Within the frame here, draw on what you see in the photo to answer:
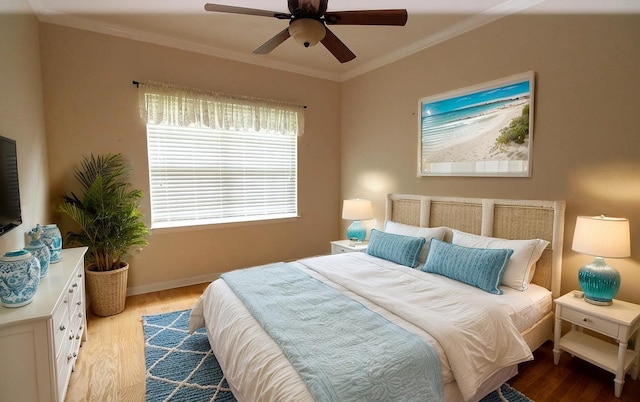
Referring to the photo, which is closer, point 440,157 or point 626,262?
point 626,262

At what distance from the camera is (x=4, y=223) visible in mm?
1798

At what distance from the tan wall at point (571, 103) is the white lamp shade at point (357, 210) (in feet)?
2.59

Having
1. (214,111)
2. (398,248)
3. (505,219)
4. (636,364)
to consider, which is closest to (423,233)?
(398,248)

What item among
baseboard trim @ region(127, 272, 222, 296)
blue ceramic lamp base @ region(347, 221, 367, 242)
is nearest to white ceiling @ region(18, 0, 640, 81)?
blue ceramic lamp base @ region(347, 221, 367, 242)

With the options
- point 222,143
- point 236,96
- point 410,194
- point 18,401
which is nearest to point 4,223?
point 18,401

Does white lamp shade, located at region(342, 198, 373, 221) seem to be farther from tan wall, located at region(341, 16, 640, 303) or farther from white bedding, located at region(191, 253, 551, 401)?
white bedding, located at region(191, 253, 551, 401)

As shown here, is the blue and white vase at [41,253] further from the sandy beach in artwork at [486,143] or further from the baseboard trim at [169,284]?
the sandy beach in artwork at [486,143]

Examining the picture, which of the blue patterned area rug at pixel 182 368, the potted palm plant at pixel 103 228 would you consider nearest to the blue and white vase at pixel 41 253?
the potted palm plant at pixel 103 228

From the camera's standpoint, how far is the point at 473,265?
2.34m

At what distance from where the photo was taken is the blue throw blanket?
1.30 m

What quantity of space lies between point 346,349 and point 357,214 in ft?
7.99

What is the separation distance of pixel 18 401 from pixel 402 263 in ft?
8.65

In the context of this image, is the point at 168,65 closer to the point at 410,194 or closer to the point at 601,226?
the point at 410,194

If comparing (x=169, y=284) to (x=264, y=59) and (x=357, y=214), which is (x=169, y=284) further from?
(x=264, y=59)
